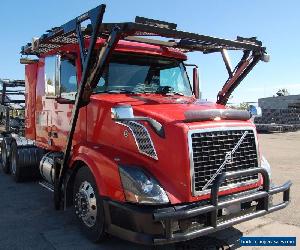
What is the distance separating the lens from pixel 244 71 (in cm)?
645

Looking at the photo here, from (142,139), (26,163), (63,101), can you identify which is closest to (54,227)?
(63,101)

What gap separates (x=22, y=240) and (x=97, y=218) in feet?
3.71

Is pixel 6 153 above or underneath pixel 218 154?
underneath

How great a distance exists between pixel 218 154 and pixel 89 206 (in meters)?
1.72

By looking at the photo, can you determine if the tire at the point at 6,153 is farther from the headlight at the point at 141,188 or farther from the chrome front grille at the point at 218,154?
the chrome front grille at the point at 218,154

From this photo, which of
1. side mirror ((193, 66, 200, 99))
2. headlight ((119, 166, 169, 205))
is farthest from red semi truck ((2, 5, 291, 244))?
side mirror ((193, 66, 200, 99))

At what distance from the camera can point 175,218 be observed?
387 cm

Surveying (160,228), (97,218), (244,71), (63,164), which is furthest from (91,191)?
(244,71)

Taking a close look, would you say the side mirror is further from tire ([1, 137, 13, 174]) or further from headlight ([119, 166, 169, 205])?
tire ([1, 137, 13, 174])

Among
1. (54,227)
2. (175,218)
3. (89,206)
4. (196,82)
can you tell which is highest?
(196,82)

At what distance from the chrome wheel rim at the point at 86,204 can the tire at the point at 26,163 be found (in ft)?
10.7

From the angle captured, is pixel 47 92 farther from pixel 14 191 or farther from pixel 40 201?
pixel 14 191

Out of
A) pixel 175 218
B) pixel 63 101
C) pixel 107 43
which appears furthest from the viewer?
pixel 63 101

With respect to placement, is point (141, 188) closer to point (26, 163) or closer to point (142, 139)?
point (142, 139)
